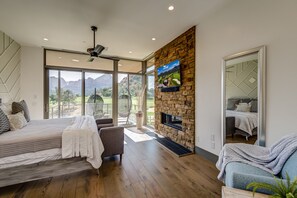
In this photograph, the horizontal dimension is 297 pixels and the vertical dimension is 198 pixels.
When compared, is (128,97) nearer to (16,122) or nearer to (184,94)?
(184,94)

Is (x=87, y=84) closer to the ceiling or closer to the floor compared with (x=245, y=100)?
closer to the ceiling

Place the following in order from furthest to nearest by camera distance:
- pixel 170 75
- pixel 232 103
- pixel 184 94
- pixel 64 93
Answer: pixel 64 93 < pixel 170 75 < pixel 184 94 < pixel 232 103

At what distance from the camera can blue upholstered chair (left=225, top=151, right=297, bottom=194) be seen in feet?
3.81

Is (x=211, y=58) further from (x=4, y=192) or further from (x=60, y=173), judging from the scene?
(x=4, y=192)

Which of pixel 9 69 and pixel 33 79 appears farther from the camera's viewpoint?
pixel 33 79

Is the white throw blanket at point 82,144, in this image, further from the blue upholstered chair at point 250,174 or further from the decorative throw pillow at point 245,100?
the decorative throw pillow at point 245,100

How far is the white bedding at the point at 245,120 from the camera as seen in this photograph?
2.07 metres

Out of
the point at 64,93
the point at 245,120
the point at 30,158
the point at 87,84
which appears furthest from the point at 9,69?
the point at 245,120

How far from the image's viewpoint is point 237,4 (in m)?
2.23

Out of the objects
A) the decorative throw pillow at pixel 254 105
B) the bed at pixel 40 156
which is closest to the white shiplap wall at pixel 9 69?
the bed at pixel 40 156

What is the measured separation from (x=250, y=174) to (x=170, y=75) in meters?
2.90

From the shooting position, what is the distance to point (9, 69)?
3.60 metres

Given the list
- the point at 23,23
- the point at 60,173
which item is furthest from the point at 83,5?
the point at 60,173

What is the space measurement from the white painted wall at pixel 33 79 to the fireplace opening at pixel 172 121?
3.92 meters
